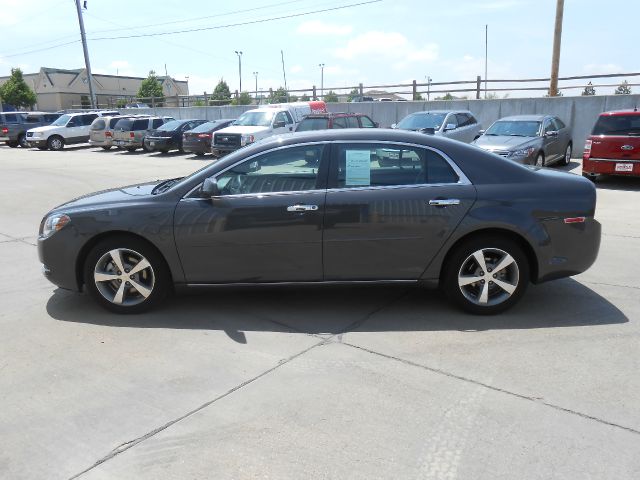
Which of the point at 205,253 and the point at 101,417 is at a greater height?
the point at 205,253

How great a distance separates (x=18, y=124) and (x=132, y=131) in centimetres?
914

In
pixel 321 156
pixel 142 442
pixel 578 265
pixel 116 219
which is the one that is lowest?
pixel 142 442

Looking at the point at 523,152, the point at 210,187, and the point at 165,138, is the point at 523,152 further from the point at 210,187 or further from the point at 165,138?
the point at 165,138

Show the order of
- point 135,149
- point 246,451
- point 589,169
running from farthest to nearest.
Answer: point 135,149
point 589,169
point 246,451

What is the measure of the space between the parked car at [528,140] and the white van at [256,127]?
25.9ft

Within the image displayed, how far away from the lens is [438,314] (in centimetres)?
473

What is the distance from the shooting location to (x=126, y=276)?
4.71 m

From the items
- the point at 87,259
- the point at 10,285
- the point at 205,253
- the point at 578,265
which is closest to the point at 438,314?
the point at 578,265

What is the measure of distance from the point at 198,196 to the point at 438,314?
2.32m

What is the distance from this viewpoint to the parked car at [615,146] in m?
11.4

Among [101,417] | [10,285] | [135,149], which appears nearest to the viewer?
[101,417]

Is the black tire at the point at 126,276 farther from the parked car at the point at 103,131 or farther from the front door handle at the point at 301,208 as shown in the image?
the parked car at the point at 103,131

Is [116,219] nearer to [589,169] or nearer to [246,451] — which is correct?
[246,451]

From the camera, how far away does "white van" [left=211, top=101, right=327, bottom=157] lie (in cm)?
1862
